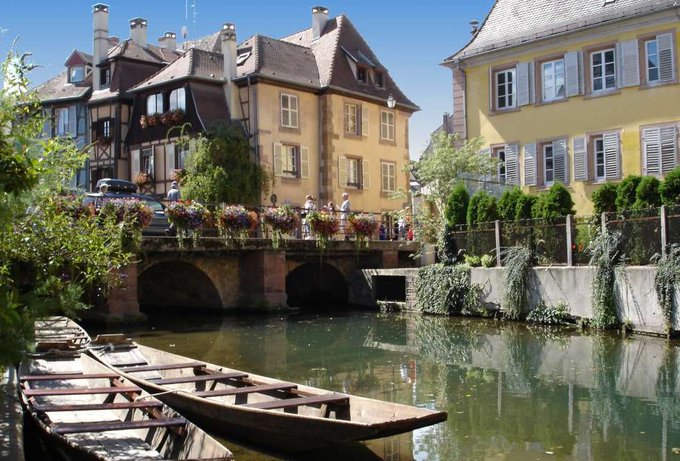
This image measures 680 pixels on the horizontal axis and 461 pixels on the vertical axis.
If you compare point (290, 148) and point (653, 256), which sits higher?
point (290, 148)

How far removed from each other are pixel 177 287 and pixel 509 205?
11553 millimetres

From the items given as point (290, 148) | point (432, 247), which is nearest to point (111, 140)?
point (290, 148)

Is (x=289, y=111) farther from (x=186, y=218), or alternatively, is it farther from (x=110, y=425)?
(x=110, y=425)

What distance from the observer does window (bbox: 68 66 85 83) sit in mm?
42594

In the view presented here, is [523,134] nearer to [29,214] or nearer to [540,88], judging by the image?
[540,88]

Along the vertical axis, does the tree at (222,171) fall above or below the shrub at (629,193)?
above

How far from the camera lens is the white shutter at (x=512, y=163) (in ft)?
89.9

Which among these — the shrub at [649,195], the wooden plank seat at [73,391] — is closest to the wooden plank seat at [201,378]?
the wooden plank seat at [73,391]

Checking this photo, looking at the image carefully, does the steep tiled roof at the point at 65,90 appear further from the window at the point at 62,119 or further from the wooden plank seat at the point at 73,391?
the wooden plank seat at the point at 73,391

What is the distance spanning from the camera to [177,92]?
35.8 meters

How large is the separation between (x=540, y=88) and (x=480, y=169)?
328 cm

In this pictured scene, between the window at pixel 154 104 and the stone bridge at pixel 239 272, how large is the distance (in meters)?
11.0

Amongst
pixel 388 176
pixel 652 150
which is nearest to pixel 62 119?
pixel 388 176

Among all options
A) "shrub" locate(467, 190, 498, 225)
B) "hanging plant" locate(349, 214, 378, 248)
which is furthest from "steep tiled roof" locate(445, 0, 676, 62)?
"hanging plant" locate(349, 214, 378, 248)
